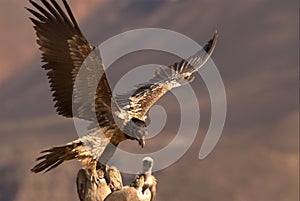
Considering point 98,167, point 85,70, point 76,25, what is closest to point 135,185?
point 98,167

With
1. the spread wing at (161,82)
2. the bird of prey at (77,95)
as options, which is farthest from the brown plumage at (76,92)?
the spread wing at (161,82)

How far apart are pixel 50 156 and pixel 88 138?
0.85 metres

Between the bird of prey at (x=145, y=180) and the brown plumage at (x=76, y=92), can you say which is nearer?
the bird of prey at (x=145, y=180)

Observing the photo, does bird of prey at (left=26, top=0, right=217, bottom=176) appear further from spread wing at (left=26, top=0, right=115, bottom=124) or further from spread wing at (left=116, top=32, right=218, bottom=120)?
spread wing at (left=116, top=32, right=218, bottom=120)

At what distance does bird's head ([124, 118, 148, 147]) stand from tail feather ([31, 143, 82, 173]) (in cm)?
107

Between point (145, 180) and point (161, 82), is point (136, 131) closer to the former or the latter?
point (145, 180)

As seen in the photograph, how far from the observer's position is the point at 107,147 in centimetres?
1409

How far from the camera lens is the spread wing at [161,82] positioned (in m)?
15.6

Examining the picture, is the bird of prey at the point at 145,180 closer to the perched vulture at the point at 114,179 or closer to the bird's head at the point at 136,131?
the perched vulture at the point at 114,179

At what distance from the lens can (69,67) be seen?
545 inches

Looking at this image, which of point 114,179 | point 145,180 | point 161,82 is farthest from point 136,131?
point 161,82

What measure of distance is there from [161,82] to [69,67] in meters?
4.42

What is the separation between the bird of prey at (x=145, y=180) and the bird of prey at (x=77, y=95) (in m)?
1.57

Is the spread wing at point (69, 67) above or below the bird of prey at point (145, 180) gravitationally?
above
